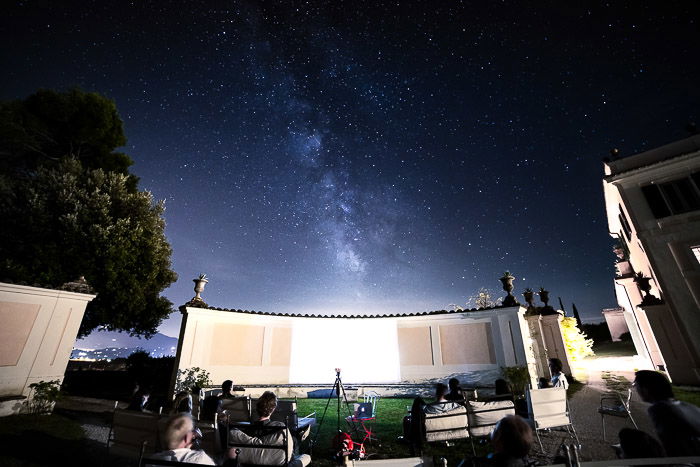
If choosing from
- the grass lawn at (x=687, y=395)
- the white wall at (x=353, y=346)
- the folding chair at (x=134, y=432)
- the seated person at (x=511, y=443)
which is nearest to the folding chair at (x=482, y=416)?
the seated person at (x=511, y=443)

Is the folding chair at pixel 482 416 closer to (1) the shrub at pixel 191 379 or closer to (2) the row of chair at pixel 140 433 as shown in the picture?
(2) the row of chair at pixel 140 433

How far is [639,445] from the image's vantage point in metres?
2.58

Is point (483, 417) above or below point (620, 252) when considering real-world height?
below

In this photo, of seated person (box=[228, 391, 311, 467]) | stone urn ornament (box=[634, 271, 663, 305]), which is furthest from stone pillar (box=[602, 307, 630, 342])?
seated person (box=[228, 391, 311, 467])

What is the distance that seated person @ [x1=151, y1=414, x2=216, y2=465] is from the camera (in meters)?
2.42

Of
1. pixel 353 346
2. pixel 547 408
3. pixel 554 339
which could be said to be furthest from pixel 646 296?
pixel 353 346

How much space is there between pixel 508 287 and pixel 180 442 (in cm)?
1190

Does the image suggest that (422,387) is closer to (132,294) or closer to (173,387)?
(173,387)

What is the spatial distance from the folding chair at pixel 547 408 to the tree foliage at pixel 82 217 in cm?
1550

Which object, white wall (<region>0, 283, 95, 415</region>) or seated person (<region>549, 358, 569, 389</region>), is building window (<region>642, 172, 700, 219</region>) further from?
white wall (<region>0, 283, 95, 415</region>)

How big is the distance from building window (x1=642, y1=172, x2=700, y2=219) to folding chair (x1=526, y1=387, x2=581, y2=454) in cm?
1174

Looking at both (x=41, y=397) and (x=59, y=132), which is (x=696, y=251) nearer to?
(x=41, y=397)

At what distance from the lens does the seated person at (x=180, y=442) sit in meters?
2.42

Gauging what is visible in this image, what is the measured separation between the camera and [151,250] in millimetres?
13922
